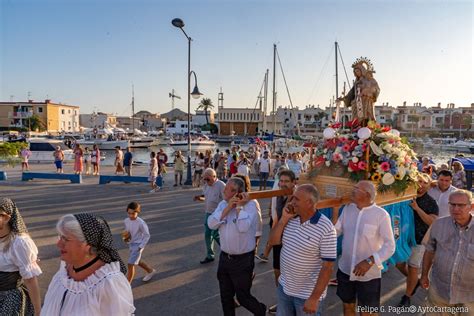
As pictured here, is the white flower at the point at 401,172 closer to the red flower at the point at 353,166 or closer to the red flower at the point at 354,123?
the red flower at the point at 353,166

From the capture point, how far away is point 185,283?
557 centimetres

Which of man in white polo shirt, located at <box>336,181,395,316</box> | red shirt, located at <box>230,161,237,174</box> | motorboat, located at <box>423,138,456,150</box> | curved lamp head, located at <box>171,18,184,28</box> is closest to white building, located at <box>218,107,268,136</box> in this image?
motorboat, located at <box>423,138,456,150</box>

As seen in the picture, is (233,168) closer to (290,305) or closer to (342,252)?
(342,252)

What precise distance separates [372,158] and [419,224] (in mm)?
1237

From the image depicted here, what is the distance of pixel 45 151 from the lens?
36000 mm

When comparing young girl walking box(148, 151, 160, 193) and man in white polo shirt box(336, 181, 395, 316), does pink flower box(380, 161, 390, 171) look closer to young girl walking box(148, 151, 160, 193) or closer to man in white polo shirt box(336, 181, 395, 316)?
man in white polo shirt box(336, 181, 395, 316)

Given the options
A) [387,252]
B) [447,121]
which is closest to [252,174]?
[387,252]

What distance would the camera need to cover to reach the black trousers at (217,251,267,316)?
12.9 ft

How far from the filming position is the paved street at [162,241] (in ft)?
16.5

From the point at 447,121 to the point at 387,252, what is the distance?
10797 cm

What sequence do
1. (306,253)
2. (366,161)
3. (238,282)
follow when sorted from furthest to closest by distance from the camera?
(366,161) < (238,282) < (306,253)

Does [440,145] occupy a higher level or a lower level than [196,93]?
lower

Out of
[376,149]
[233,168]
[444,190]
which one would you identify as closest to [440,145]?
[233,168]

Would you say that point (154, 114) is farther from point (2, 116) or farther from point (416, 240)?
point (416, 240)
